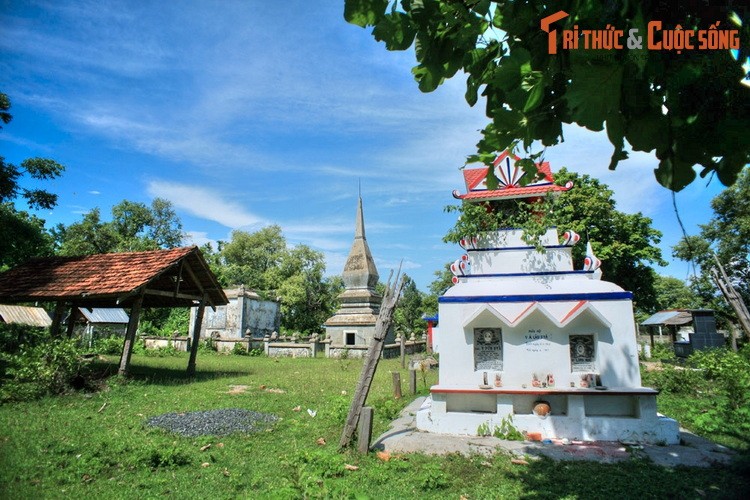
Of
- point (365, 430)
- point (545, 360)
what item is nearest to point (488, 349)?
point (545, 360)

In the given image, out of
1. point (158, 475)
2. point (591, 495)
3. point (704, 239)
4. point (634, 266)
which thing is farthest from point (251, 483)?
point (704, 239)

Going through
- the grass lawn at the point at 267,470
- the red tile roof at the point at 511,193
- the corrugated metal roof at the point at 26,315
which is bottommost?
the grass lawn at the point at 267,470

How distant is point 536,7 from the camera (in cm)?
220

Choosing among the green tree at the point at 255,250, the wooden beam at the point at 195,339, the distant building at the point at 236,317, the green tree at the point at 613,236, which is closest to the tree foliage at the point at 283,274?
the green tree at the point at 255,250

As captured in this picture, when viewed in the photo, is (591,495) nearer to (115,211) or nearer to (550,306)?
(550,306)

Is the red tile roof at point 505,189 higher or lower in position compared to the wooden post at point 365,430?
higher

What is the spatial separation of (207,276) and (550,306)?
1179cm

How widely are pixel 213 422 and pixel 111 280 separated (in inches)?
276

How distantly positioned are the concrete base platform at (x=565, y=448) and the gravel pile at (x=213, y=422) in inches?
108

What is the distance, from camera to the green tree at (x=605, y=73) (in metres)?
1.82

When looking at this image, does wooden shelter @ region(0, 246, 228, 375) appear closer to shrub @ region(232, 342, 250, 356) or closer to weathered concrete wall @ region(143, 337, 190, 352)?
shrub @ region(232, 342, 250, 356)

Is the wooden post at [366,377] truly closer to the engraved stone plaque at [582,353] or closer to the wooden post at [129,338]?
the engraved stone plaque at [582,353]

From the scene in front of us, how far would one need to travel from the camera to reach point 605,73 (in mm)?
1760

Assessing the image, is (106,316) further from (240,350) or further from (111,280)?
(111,280)
